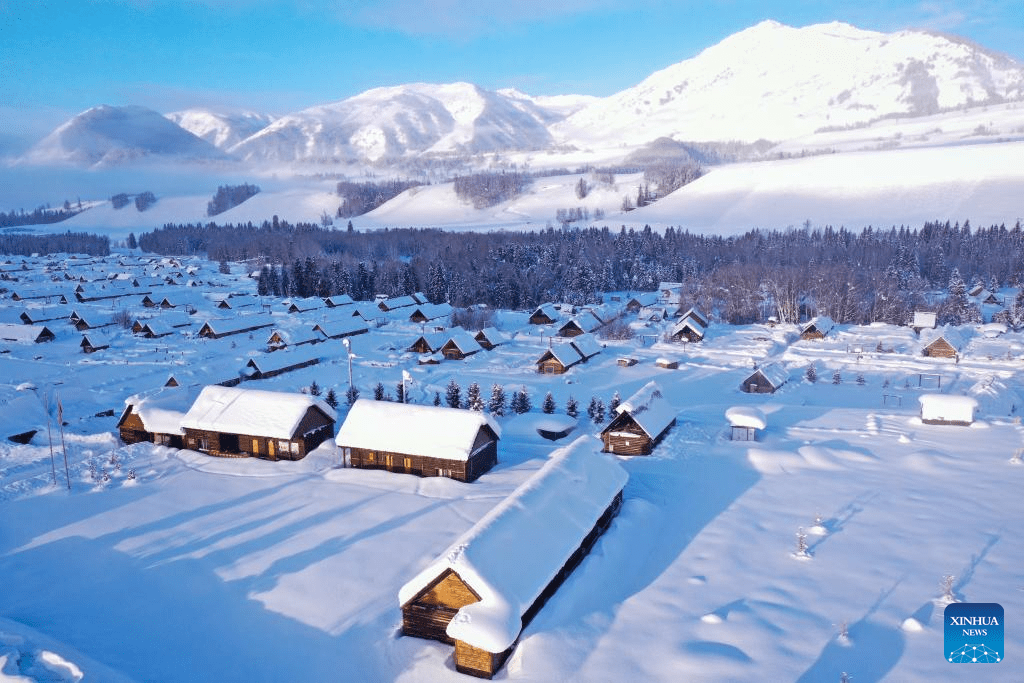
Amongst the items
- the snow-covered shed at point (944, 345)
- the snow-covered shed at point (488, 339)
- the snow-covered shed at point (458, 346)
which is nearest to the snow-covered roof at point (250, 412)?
the snow-covered shed at point (458, 346)

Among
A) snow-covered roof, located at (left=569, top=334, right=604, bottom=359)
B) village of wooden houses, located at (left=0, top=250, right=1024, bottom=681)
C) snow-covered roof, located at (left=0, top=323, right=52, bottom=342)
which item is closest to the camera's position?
village of wooden houses, located at (left=0, top=250, right=1024, bottom=681)

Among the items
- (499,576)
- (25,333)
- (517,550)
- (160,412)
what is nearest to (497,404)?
(160,412)

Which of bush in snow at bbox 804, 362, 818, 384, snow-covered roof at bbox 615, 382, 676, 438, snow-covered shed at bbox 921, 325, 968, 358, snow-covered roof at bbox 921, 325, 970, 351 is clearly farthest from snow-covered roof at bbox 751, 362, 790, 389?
snow-covered roof at bbox 921, 325, 970, 351

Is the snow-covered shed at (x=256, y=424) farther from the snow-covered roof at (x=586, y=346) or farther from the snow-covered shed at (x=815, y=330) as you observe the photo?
the snow-covered shed at (x=815, y=330)

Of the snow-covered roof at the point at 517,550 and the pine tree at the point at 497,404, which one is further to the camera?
the pine tree at the point at 497,404

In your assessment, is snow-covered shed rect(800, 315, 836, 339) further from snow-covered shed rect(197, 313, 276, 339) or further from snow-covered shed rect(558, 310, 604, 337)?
snow-covered shed rect(197, 313, 276, 339)

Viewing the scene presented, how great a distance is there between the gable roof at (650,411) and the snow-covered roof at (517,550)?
24.9ft

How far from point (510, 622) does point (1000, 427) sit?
26570 millimetres

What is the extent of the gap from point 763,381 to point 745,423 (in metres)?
11.5

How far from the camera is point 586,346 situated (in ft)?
151

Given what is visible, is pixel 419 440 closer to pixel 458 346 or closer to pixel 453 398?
pixel 453 398

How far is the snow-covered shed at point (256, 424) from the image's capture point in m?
24.2

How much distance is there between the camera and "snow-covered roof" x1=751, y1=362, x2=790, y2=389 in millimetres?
37344

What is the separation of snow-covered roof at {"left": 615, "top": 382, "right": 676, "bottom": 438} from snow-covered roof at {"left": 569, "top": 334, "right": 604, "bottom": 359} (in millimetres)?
16315
